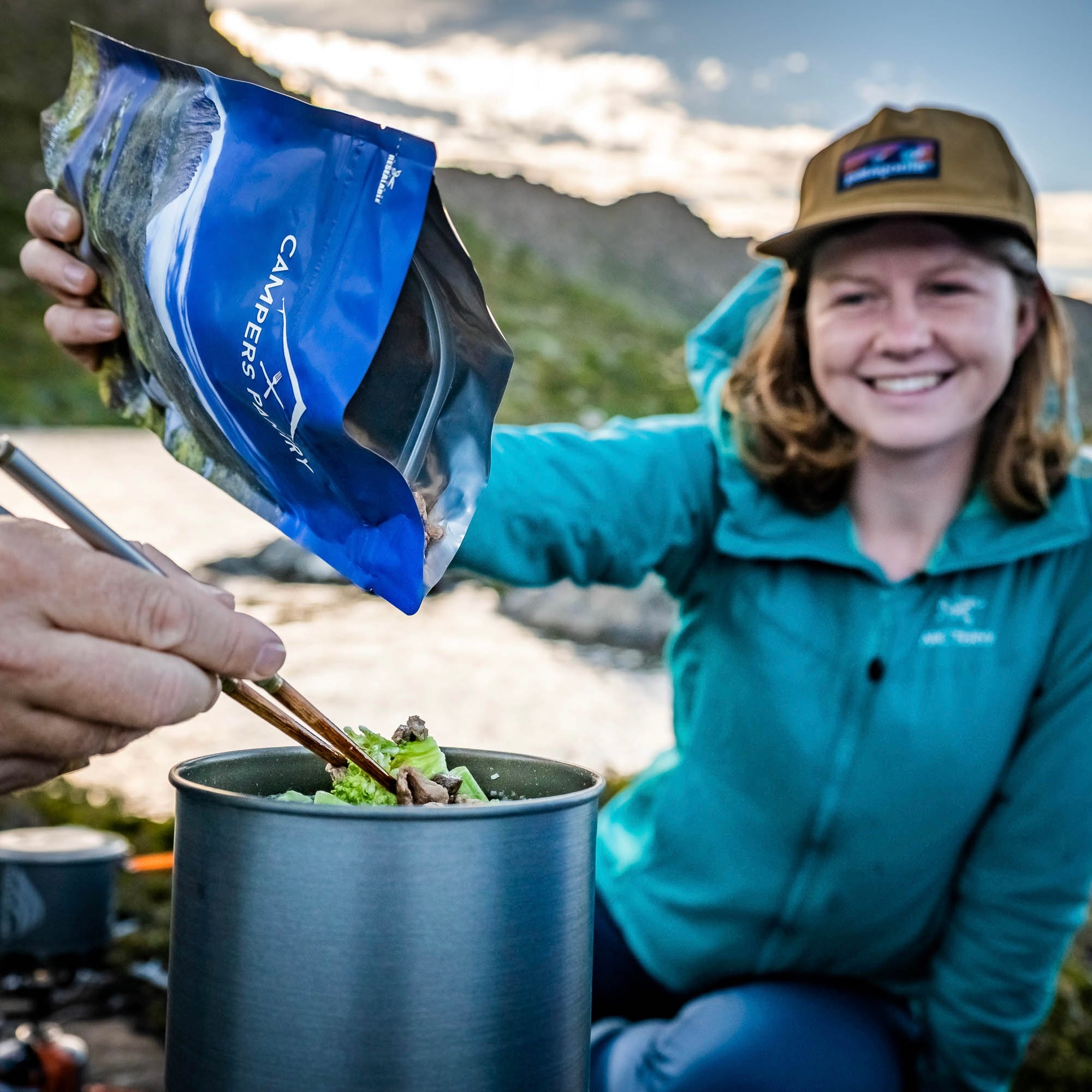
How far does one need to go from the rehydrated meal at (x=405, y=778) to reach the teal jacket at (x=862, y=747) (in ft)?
2.55

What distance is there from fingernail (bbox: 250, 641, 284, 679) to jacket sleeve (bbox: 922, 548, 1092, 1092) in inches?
56.4

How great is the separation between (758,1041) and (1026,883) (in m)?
0.50

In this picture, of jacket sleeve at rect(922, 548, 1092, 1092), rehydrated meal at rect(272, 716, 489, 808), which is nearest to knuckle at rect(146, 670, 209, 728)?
rehydrated meal at rect(272, 716, 489, 808)

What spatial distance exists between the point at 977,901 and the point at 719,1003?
459 millimetres

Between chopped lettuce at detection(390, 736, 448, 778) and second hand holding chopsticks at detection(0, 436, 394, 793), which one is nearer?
second hand holding chopsticks at detection(0, 436, 394, 793)

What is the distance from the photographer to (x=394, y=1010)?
0.73m

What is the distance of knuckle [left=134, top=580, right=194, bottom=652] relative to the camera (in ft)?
2.41

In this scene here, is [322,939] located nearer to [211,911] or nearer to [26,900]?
[211,911]

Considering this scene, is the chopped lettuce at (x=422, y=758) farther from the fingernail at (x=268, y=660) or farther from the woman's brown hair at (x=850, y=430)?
the woman's brown hair at (x=850, y=430)

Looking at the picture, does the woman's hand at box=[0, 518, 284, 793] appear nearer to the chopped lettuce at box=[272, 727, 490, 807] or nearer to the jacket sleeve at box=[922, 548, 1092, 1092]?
the chopped lettuce at box=[272, 727, 490, 807]

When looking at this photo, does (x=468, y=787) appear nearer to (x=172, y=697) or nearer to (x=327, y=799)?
(x=327, y=799)

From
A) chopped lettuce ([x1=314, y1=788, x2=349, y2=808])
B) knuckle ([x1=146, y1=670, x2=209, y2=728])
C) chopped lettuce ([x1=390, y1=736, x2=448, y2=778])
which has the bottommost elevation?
chopped lettuce ([x1=314, y1=788, x2=349, y2=808])

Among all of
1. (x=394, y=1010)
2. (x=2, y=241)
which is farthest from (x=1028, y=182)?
(x=2, y=241)

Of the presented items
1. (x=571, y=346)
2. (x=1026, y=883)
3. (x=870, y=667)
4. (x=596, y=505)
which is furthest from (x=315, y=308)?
(x=571, y=346)
